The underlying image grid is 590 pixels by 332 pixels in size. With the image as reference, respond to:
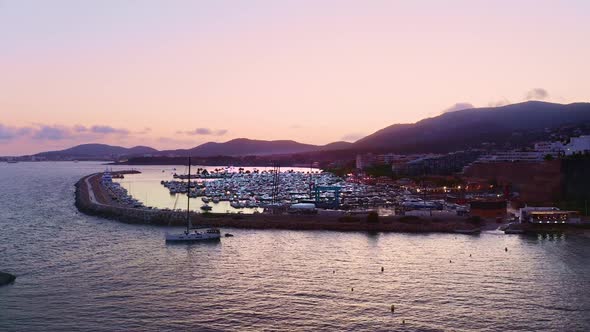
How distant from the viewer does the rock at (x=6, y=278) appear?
1637 cm

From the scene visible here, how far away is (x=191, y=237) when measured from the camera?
24.7m

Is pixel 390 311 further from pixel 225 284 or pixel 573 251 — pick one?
pixel 573 251

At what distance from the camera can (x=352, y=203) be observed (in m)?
39.3

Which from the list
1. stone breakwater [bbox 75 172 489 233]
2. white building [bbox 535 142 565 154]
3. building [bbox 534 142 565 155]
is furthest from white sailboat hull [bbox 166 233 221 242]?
white building [bbox 535 142 565 154]

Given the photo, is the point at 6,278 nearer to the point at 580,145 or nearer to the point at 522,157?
the point at 580,145

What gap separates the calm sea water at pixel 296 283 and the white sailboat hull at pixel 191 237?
0.64 meters

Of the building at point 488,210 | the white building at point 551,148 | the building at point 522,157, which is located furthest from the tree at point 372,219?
the white building at point 551,148

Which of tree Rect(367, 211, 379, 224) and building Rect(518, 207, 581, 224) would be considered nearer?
building Rect(518, 207, 581, 224)

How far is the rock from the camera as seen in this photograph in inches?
644

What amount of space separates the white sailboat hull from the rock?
8100 mm

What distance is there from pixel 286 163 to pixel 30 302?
149m

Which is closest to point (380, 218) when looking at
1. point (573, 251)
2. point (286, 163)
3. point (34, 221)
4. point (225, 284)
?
point (573, 251)

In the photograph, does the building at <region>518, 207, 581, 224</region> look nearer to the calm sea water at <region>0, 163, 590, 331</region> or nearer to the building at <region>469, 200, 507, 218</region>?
the building at <region>469, 200, 507, 218</region>

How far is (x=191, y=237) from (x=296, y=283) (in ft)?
30.0
